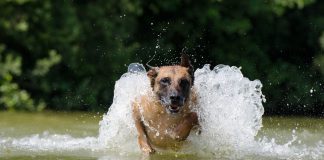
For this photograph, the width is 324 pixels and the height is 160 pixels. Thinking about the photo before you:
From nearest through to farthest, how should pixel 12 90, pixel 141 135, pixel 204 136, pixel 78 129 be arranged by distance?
pixel 141 135 < pixel 204 136 < pixel 78 129 < pixel 12 90

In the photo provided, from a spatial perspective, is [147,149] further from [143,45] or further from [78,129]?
[143,45]

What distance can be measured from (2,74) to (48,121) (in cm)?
193

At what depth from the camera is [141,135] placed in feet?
26.2

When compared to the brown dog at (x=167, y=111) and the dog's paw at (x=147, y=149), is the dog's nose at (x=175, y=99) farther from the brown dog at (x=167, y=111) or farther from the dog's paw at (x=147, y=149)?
the dog's paw at (x=147, y=149)

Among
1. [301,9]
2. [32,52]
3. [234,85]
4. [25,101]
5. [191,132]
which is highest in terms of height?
[301,9]

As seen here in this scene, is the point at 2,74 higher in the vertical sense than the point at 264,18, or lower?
lower

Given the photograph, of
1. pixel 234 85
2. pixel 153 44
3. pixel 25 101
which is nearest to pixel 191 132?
pixel 234 85

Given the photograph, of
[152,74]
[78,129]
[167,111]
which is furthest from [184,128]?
[78,129]

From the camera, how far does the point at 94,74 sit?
14250mm

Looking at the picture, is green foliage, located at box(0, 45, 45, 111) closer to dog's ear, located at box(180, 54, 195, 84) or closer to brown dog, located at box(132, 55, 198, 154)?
brown dog, located at box(132, 55, 198, 154)

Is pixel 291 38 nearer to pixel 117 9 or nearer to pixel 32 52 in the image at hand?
pixel 117 9

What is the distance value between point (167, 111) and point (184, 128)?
8.9 inches

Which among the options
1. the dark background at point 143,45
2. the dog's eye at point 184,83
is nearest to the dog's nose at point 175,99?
the dog's eye at point 184,83

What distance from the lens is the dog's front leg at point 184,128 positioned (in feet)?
25.7
